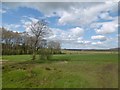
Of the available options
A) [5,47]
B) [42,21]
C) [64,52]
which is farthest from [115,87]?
[64,52]

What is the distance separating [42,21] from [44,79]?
2347cm

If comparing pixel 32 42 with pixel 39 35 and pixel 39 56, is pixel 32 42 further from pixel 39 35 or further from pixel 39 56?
pixel 39 56

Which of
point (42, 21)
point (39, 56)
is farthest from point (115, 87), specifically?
point (42, 21)

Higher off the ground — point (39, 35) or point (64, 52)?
point (39, 35)

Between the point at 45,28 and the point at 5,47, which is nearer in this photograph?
the point at 45,28

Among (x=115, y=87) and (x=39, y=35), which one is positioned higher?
(x=39, y=35)

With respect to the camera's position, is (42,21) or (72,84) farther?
(42,21)

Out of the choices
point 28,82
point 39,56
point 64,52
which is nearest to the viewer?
point 28,82

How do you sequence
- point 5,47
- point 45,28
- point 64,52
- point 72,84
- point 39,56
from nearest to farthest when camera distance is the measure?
1. point 72,84
2. point 39,56
3. point 45,28
4. point 5,47
5. point 64,52

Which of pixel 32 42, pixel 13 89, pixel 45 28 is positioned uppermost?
pixel 45 28

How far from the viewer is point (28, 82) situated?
1548 cm

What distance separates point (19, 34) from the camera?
52531mm

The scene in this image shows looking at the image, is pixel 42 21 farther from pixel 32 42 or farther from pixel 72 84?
pixel 72 84

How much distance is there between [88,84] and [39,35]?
89.0 ft
